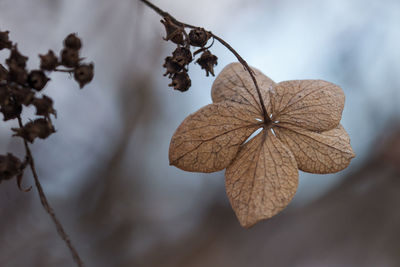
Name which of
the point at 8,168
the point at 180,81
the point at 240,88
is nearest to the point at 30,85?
the point at 8,168

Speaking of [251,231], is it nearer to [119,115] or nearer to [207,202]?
[207,202]

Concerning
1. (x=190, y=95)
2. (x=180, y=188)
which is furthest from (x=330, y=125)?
(x=180, y=188)

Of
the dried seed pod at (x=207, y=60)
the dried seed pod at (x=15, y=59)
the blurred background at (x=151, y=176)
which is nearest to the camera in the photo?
the dried seed pod at (x=15, y=59)

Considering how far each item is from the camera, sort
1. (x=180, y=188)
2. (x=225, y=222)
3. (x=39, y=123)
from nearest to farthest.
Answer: (x=39, y=123) < (x=180, y=188) < (x=225, y=222)

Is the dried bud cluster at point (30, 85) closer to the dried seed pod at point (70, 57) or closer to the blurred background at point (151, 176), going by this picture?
the dried seed pod at point (70, 57)

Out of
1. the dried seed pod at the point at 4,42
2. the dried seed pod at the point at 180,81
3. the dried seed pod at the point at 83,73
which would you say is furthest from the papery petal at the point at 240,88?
the dried seed pod at the point at 4,42

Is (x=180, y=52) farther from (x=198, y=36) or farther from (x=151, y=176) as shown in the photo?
(x=151, y=176)
